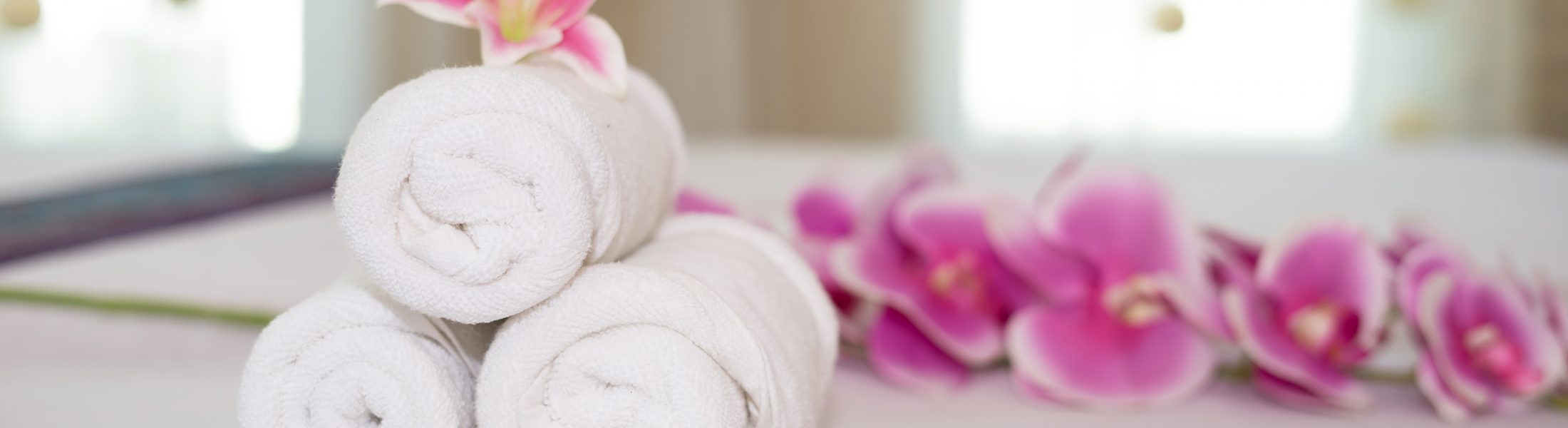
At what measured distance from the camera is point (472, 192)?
0.45 m

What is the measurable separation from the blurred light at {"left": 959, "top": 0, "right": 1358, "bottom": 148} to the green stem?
3540mm

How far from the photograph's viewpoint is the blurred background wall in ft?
11.3

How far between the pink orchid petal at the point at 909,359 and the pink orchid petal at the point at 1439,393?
265 mm

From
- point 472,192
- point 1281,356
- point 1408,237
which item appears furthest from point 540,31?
point 1408,237

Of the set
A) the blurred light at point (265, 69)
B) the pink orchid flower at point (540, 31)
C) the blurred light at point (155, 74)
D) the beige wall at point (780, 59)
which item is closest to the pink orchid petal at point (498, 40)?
the pink orchid flower at point (540, 31)

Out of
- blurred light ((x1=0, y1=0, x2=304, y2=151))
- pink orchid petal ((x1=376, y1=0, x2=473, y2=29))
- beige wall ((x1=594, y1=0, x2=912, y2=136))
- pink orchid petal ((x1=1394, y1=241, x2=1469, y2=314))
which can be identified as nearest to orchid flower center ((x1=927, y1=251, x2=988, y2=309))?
pink orchid petal ((x1=1394, y1=241, x2=1469, y2=314))

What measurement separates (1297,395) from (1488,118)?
3.83m

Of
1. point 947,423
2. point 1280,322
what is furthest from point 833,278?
point 1280,322

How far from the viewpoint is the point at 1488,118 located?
3.95m

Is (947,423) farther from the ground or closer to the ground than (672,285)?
closer to the ground

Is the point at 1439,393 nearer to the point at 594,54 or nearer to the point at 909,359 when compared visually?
the point at 909,359

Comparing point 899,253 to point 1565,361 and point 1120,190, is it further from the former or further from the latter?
point 1565,361

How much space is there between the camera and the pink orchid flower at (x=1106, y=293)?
715 millimetres

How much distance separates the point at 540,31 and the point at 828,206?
0.35 meters
